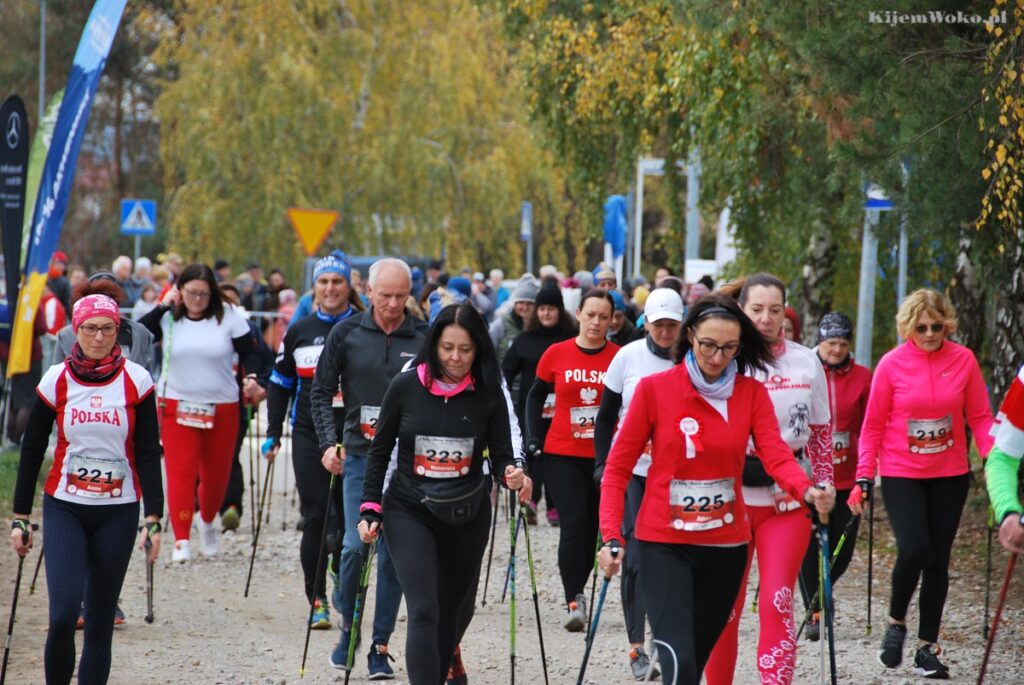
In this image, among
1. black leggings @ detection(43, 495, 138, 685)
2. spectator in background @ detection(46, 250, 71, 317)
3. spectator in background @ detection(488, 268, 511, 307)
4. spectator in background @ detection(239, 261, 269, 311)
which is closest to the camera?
black leggings @ detection(43, 495, 138, 685)

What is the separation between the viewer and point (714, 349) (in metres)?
6.07

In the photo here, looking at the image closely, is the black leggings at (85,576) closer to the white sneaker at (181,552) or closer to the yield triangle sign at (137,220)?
the white sneaker at (181,552)

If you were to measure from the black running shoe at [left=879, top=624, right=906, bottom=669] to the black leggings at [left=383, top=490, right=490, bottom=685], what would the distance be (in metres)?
2.77

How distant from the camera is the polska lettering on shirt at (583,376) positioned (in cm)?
987

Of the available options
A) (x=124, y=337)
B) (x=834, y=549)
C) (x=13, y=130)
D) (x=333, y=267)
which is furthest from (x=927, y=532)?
(x=13, y=130)

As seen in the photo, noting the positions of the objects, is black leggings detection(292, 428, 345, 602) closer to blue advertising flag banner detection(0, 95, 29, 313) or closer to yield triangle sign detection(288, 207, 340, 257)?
blue advertising flag banner detection(0, 95, 29, 313)

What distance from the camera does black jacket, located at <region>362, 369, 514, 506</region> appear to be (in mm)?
6883

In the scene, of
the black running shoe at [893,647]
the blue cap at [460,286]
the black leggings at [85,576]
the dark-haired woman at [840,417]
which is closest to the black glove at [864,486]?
the dark-haired woman at [840,417]

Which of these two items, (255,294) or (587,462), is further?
(255,294)

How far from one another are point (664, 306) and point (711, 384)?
2.46 meters

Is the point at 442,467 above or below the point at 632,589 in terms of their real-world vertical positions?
above

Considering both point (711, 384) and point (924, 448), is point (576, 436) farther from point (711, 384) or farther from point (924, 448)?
point (711, 384)

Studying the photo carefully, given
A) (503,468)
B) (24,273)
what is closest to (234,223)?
(24,273)

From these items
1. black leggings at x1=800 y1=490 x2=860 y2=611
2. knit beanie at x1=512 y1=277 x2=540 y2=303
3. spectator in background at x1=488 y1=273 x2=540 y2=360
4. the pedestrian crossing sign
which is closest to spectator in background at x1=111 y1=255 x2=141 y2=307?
the pedestrian crossing sign
